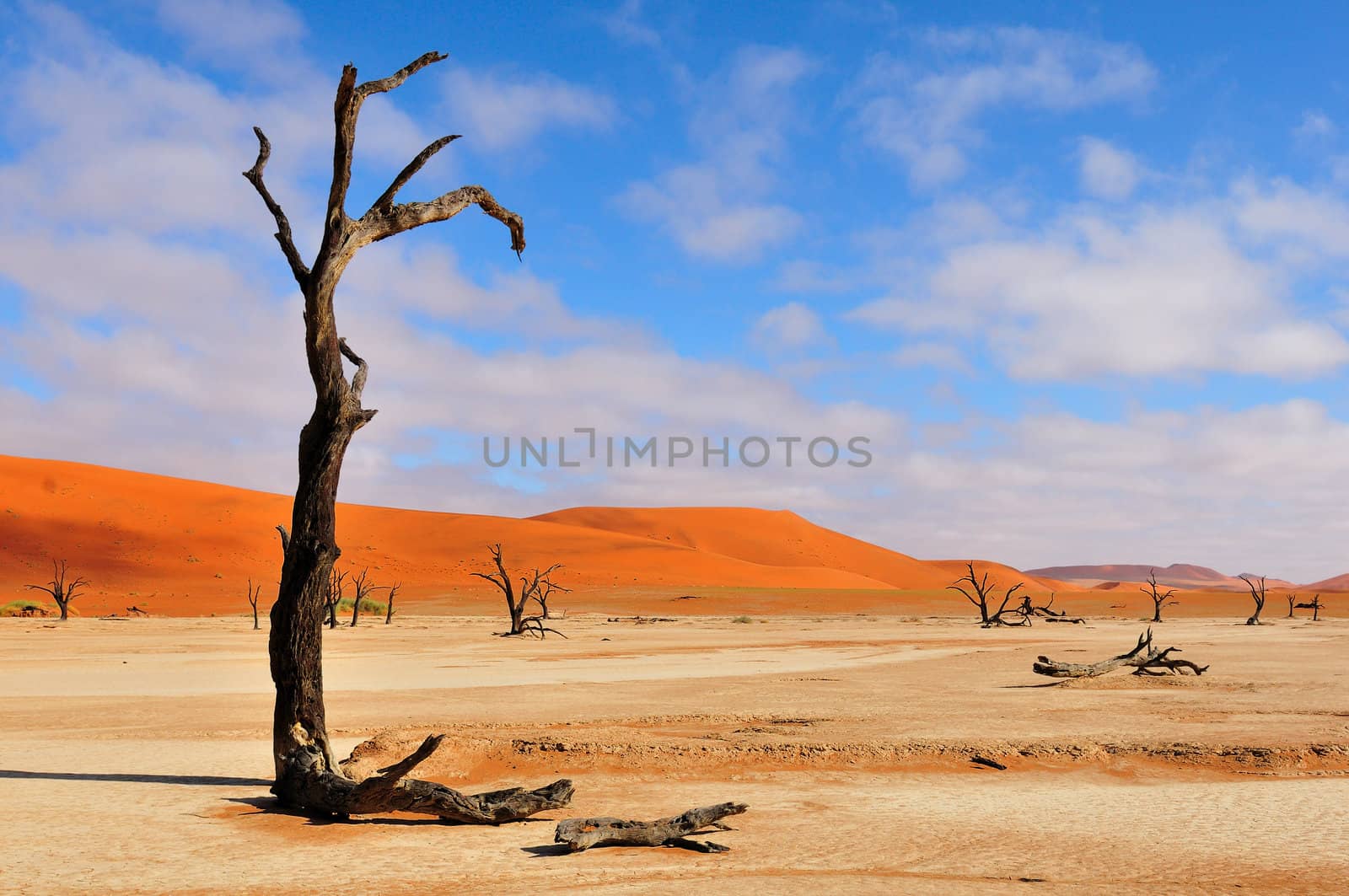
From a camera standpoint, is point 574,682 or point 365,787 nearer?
point 365,787

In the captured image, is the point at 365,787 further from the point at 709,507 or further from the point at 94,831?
the point at 709,507

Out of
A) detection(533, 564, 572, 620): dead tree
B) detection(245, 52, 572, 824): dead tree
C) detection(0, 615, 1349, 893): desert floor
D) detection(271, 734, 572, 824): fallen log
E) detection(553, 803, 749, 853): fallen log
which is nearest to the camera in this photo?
detection(0, 615, 1349, 893): desert floor

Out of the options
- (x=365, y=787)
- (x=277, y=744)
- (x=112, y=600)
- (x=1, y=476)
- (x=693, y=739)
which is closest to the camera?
(x=365, y=787)

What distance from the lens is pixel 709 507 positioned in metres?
140

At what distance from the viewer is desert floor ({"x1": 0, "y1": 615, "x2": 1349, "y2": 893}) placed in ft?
21.0

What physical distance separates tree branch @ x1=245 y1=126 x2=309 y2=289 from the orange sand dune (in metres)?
47.3

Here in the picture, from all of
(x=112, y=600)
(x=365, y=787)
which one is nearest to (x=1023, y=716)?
(x=365, y=787)

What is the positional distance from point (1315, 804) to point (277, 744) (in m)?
8.12

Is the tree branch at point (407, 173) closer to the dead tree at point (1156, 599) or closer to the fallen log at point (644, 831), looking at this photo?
the fallen log at point (644, 831)

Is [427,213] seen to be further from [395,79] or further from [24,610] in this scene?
[24,610]

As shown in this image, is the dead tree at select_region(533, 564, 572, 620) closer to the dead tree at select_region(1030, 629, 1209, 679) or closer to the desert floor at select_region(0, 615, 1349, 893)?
the desert floor at select_region(0, 615, 1349, 893)

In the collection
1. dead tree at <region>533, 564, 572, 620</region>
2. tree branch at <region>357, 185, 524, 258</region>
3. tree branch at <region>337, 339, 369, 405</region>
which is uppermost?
tree branch at <region>357, 185, 524, 258</region>

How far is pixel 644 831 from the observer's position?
23.3 ft

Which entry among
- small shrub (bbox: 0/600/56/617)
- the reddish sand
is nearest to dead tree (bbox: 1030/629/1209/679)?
the reddish sand
